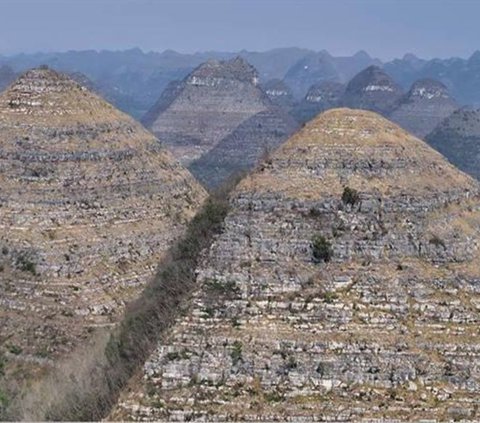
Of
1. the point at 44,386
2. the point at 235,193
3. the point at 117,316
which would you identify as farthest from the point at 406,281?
the point at 117,316

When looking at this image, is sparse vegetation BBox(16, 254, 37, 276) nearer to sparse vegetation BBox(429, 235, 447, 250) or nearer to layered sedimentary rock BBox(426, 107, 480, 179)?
sparse vegetation BBox(429, 235, 447, 250)

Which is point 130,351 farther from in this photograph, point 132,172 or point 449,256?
point 132,172

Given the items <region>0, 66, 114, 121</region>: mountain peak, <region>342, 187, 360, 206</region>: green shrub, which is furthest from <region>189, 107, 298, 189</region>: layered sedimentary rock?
<region>342, 187, 360, 206</region>: green shrub

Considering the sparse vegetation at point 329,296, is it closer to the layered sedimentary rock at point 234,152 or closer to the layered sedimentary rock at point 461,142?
the layered sedimentary rock at point 234,152

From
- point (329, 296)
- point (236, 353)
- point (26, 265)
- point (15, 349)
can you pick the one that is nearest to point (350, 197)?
point (329, 296)

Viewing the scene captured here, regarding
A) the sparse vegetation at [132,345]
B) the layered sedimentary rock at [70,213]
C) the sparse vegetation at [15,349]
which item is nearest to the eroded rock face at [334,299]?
the sparse vegetation at [132,345]

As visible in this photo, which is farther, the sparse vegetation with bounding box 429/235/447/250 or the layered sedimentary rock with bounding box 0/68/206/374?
the layered sedimentary rock with bounding box 0/68/206/374
